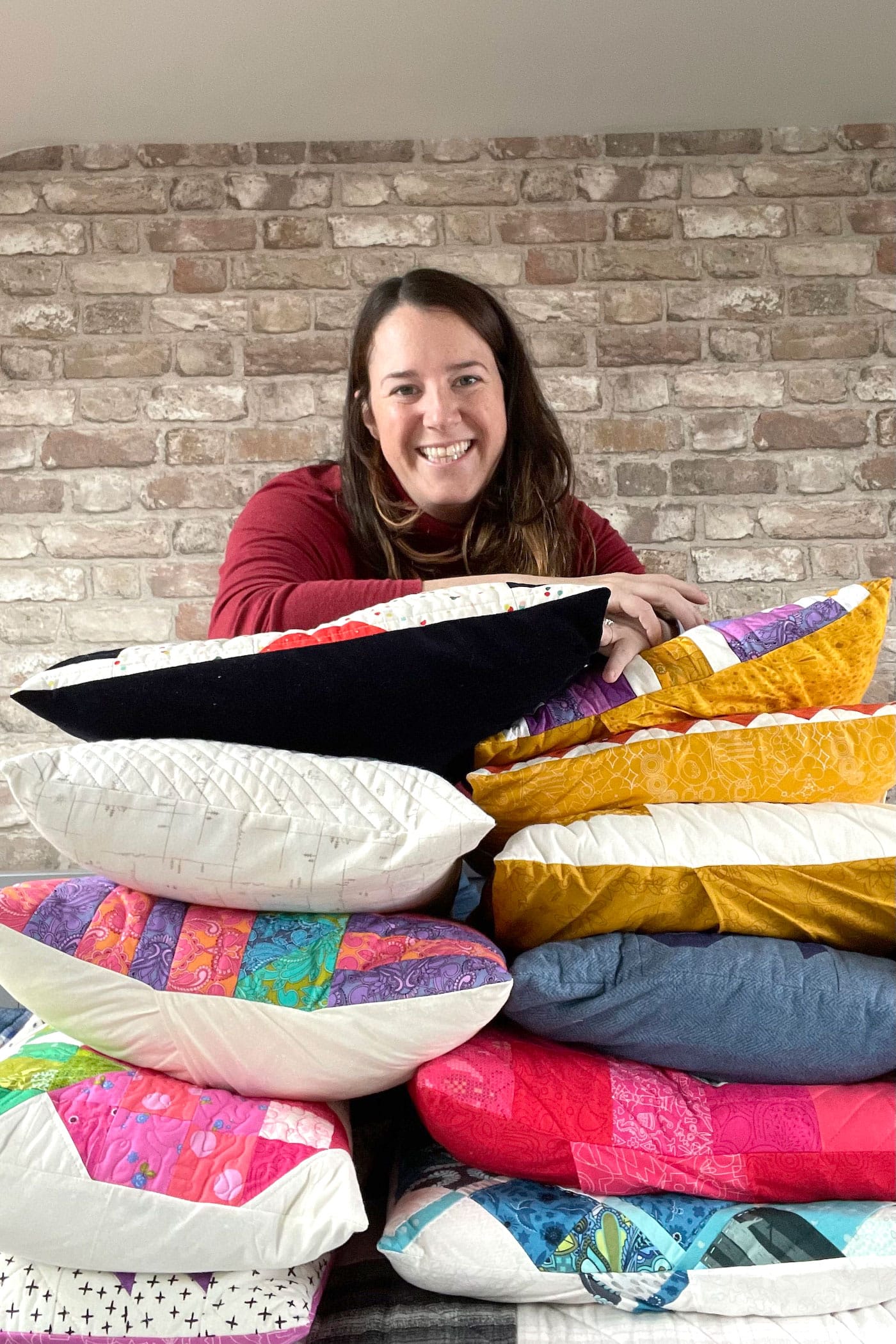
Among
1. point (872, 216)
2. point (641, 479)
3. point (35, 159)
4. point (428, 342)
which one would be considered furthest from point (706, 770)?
point (35, 159)

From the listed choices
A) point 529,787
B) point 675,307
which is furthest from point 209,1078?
point 675,307

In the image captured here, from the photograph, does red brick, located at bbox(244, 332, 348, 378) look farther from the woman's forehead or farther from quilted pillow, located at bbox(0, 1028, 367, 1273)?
quilted pillow, located at bbox(0, 1028, 367, 1273)

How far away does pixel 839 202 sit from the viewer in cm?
303

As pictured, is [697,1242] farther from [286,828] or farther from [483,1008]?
[286,828]

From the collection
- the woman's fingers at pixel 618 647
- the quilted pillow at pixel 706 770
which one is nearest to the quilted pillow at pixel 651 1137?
the quilted pillow at pixel 706 770

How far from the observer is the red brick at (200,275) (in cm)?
304

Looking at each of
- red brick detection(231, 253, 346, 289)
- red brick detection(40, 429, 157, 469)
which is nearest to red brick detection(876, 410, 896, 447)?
red brick detection(231, 253, 346, 289)

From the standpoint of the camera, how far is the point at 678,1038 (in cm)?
79

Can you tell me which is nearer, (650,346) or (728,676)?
(728,676)

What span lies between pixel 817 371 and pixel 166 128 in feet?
6.87

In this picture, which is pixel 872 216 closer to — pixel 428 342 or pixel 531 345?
pixel 531 345

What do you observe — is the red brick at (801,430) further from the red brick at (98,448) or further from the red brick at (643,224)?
the red brick at (98,448)

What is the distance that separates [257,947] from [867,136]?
3233 mm

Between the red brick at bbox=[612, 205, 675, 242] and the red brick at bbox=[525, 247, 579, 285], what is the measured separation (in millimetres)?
163
